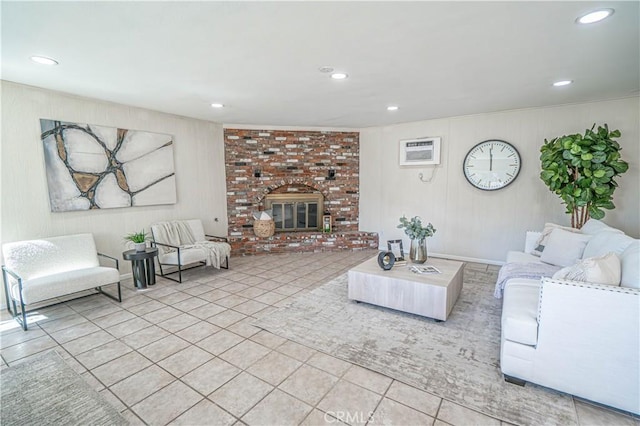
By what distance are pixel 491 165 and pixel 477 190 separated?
45cm

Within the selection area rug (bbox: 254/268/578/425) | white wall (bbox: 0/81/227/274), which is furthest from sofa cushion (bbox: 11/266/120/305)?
area rug (bbox: 254/268/578/425)

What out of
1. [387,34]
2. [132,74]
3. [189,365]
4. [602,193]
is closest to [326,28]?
[387,34]

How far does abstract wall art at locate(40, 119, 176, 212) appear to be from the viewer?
3.55 m

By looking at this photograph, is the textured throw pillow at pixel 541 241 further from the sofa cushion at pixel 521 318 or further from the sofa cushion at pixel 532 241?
the sofa cushion at pixel 521 318

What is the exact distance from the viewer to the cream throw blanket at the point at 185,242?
14.5ft

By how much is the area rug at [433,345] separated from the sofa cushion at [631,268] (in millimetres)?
828

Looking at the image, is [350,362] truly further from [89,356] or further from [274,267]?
[274,267]

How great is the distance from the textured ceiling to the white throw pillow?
1701 millimetres

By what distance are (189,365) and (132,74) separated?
279 cm

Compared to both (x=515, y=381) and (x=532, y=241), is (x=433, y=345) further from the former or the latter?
(x=532, y=241)

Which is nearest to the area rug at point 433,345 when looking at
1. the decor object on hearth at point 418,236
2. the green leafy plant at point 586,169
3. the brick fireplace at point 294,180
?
the decor object on hearth at point 418,236

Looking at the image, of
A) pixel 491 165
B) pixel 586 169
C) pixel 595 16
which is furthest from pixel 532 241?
pixel 595 16

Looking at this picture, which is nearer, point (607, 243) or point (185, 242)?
point (607, 243)

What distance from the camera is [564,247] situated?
3.15 m
